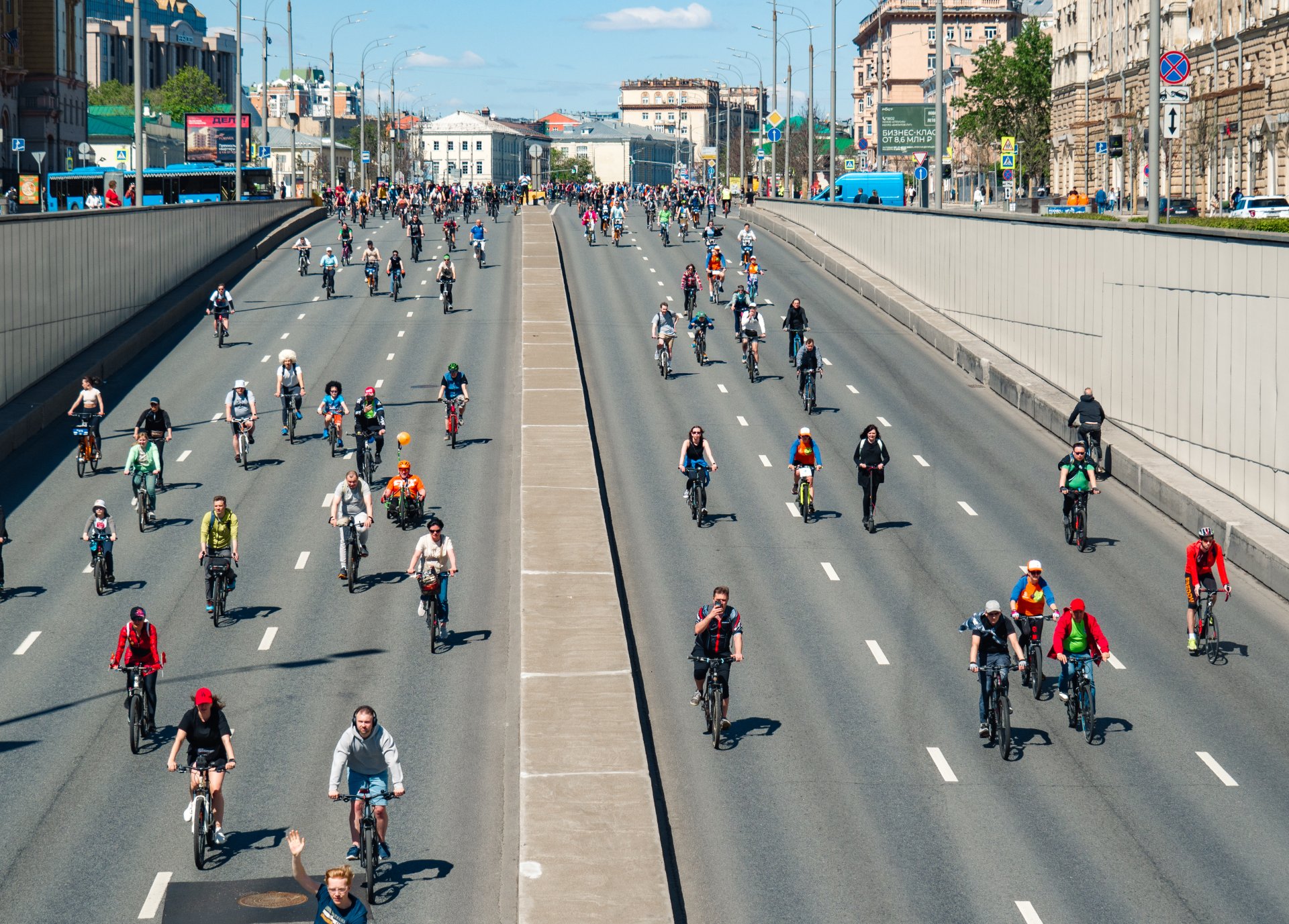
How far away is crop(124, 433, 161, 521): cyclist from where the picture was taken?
26281 millimetres

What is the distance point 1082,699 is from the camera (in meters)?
17.6

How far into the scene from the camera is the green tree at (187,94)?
164 m

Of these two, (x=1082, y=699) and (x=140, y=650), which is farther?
(x=1082, y=699)

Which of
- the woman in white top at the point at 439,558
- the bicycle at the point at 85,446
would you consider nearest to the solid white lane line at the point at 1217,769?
the woman in white top at the point at 439,558

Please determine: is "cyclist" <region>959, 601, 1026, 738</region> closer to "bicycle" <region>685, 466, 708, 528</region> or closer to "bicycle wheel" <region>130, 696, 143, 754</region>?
"bicycle wheel" <region>130, 696, 143, 754</region>

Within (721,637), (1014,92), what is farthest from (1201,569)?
(1014,92)

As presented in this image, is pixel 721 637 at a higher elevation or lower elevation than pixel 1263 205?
lower

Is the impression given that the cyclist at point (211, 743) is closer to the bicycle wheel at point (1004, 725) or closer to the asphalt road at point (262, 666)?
the asphalt road at point (262, 666)

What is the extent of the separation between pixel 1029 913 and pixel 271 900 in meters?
6.06

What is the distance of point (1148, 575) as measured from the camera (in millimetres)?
24250

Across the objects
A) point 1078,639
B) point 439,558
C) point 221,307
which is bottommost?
point 1078,639

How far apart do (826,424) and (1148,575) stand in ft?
38.0

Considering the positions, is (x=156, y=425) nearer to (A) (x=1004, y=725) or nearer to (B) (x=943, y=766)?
(B) (x=943, y=766)

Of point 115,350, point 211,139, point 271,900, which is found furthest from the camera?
point 211,139
